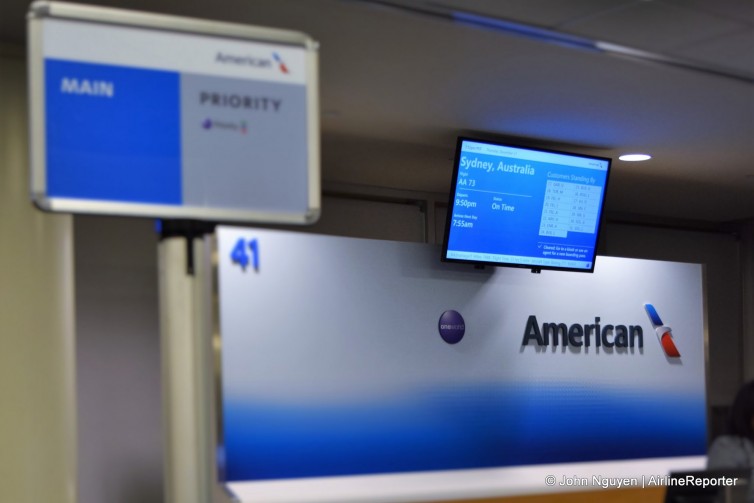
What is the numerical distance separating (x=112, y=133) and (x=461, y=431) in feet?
10.6

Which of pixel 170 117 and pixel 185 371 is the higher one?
pixel 170 117

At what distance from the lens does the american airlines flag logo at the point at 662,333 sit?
18.1 ft

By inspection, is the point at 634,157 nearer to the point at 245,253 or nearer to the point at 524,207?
the point at 524,207

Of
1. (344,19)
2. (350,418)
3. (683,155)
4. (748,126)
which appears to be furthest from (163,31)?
(683,155)

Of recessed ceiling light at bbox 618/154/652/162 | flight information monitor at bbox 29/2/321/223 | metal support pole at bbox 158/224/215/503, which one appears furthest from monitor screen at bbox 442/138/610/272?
metal support pole at bbox 158/224/215/503

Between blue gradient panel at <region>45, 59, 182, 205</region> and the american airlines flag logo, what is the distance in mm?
4192

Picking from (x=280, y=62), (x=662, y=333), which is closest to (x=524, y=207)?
(x=662, y=333)

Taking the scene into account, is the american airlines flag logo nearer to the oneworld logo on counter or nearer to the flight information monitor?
the oneworld logo on counter

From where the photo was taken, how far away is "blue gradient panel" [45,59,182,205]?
175 cm

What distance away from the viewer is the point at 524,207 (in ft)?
16.6

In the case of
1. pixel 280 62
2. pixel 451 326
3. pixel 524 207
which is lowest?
pixel 451 326

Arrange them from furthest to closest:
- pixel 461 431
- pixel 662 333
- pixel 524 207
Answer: pixel 662 333, pixel 524 207, pixel 461 431

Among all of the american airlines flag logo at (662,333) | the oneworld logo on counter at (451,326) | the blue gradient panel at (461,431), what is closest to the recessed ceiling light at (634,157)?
the american airlines flag logo at (662,333)

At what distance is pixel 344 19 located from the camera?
3.48 metres
